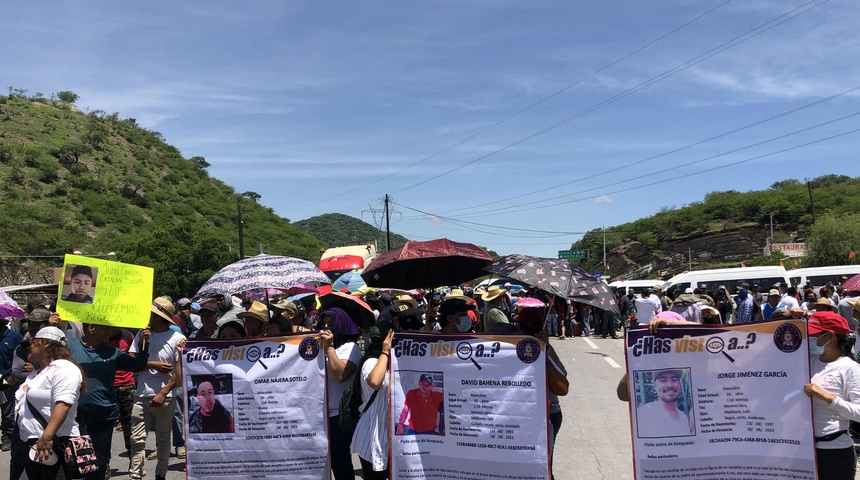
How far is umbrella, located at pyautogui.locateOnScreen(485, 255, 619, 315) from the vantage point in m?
4.75

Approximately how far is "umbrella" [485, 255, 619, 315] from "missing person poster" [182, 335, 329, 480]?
168cm

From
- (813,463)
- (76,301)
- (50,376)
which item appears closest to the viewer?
(813,463)

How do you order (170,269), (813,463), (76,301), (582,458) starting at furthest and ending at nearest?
1. (170,269)
2. (582,458)
3. (76,301)
4. (813,463)

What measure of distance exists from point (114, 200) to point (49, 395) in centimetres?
6115

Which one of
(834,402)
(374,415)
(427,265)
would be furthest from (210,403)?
(834,402)

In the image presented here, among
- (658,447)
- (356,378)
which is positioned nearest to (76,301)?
(356,378)

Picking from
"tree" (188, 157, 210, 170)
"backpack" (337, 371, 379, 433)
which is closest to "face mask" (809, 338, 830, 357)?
"backpack" (337, 371, 379, 433)

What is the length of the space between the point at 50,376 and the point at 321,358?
1930mm

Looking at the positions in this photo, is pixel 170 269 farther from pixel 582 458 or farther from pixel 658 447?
pixel 658 447

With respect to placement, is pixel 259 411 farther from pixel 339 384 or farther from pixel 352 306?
pixel 352 306

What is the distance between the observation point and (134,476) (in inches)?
252

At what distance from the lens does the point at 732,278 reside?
28.0 m

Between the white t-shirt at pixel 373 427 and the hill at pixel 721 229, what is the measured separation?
68.2 m

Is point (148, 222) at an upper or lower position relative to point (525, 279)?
upper
